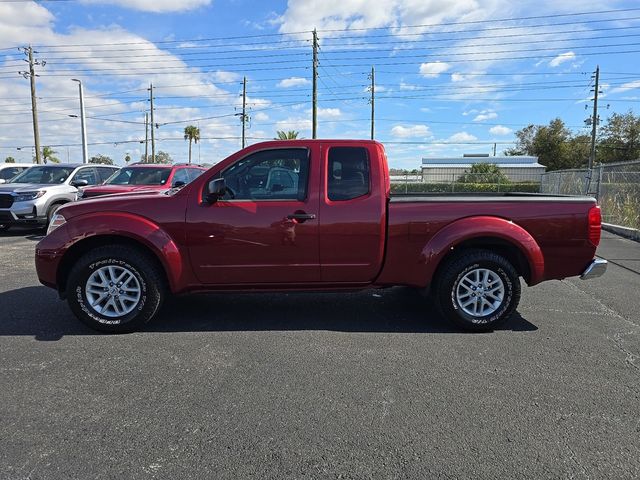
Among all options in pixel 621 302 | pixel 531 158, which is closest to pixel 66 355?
pixel 621 302

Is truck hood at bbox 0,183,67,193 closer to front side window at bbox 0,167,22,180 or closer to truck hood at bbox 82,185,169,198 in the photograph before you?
truck hood at bbox 82,185,169,198

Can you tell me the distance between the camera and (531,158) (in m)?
66.0

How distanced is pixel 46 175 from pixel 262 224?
10207mm

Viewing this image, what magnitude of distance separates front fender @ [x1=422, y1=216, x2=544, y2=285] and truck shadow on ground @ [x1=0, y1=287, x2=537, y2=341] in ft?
2.50

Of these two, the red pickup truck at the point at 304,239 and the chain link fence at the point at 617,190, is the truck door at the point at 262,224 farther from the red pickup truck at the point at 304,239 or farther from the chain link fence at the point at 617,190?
the chain link fence at the point at 617,190

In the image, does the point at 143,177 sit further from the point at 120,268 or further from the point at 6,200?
the point at 120,268

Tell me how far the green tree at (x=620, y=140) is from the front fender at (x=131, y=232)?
2659 inches

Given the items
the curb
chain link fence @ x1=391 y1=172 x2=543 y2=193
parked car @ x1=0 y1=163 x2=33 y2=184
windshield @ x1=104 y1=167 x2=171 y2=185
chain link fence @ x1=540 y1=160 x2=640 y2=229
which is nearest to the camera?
windshield @ x1=104 y1=167 x2=171 y2=185

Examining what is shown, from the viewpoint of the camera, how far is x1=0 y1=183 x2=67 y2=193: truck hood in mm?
10773

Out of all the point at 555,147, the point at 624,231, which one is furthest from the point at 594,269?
the point at 555,147

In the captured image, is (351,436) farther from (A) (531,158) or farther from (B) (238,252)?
(A) (531,158)

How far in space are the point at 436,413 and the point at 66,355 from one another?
3113 mm

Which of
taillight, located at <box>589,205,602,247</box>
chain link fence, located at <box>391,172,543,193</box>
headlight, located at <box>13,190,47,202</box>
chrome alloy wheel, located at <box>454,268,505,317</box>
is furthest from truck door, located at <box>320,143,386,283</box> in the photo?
chain link fence, located at <box>391,172,543,193</box>

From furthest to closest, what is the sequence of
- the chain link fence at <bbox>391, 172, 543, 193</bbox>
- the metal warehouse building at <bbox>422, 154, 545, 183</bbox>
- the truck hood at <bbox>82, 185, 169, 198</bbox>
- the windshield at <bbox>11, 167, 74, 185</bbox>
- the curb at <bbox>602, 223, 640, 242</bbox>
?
the metal warehouse building at <bbox>422, 154, 545, 183</bbox> → the chain link fence at <bbox>391, 172, 543, 193</bbox> → the windshield at <bbox>11, 167, 74, 185</bbox> → the curb at <bbox>602, 223, 640, 242</bbox> → the truck hood at <bbox>82, 185, 169, 198</bbox>
